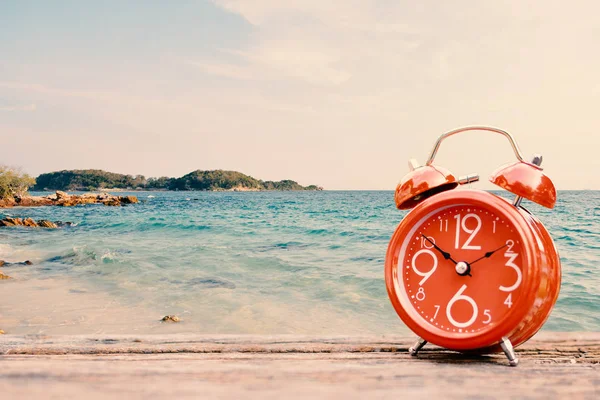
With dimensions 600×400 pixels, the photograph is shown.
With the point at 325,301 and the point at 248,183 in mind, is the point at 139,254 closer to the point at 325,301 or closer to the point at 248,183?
the point at 325,301

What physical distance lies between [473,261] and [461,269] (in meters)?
0.05

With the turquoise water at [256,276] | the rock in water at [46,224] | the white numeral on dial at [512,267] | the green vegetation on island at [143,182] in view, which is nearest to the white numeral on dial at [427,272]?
the white numeral on dial at [512,267]

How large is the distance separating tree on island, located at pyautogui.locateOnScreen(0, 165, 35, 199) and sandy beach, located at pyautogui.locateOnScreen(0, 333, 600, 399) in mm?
41089

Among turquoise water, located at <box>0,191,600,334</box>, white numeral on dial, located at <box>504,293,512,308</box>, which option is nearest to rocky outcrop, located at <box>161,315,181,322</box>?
turquoise water, located at <box>0,191,600,334</box>

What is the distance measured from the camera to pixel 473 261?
4.34 ft

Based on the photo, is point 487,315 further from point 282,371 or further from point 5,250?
point 5,250

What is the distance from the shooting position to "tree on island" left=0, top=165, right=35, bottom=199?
35.4m

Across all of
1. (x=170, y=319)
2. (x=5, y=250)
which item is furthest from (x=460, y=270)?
(x=5, y=250)

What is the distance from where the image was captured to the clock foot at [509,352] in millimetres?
1172

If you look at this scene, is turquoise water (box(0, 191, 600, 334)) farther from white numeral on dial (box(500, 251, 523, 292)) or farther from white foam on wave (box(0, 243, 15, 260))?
white numeral on dial (box(500, 251, 523, 292))

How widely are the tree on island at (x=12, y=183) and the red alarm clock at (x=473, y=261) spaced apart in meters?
41.7

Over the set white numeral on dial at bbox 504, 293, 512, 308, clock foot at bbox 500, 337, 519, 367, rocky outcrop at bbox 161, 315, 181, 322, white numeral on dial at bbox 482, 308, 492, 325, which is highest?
white numeral on dial at bbox 504, 293, 512, 308

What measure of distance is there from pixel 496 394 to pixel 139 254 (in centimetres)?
1021

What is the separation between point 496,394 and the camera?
97 centimetres
